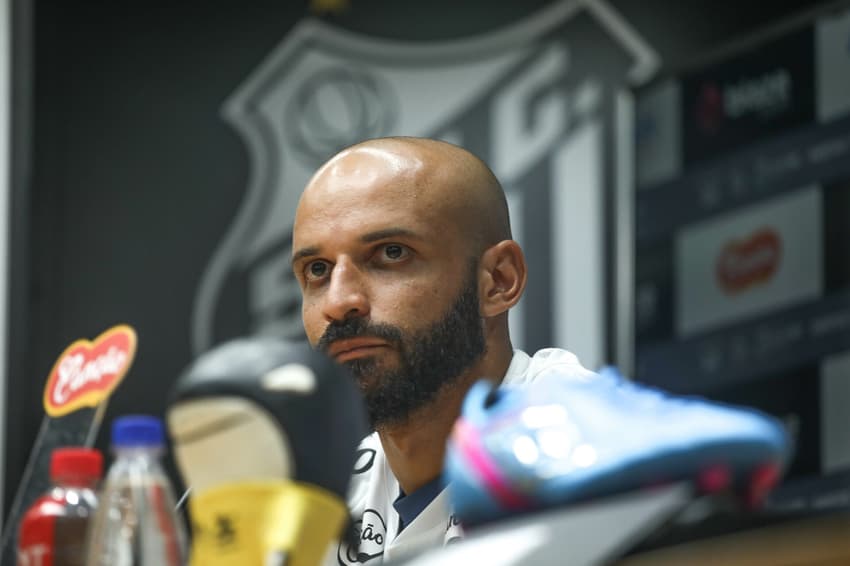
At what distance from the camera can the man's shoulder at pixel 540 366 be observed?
4.99 feet

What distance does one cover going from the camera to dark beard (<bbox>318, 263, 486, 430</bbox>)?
1.52 metres

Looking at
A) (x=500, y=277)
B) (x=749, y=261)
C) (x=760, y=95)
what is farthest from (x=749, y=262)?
(x=500, y=277)

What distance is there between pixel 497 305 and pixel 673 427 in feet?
3.36

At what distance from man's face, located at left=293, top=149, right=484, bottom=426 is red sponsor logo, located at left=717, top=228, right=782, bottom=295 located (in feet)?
4.12

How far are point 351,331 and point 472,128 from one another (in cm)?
169

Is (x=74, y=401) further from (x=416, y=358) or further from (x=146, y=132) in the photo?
(x=146, y=132)

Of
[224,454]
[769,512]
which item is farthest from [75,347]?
[769,512]

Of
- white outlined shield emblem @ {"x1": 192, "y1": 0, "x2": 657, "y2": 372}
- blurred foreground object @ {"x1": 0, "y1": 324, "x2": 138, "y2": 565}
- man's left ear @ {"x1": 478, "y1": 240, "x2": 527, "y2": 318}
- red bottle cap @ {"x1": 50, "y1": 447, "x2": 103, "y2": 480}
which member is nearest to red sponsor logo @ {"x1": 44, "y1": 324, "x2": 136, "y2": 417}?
blurred foreground object @ {"x1": 0, "y1": 324, "x2": 138, "y2": 565}

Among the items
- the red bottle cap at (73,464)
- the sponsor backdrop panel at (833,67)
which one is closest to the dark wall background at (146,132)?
the sponsor backdrop panel at (833,67)

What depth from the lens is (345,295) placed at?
59.4 inches

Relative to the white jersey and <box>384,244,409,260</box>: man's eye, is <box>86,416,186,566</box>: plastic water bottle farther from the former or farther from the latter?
<box>384,244,409,260</box>: man's eye

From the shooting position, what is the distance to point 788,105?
2.77m

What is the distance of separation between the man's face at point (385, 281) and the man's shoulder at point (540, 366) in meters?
0.07

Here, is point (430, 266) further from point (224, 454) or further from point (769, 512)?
point (769, 512)
